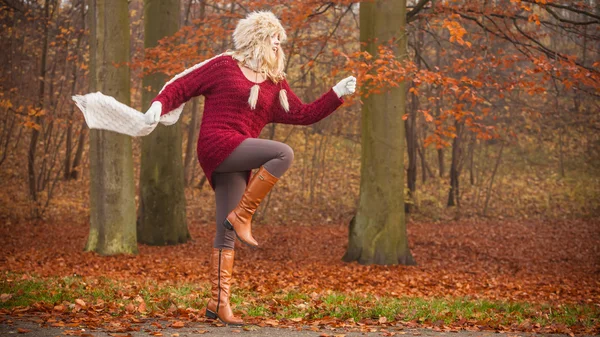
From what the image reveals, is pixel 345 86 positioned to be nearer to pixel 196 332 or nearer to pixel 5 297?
pixel 196 332

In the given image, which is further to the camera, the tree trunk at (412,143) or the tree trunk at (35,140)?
the tree trunk at (412,143)

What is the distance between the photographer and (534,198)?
76.9ft

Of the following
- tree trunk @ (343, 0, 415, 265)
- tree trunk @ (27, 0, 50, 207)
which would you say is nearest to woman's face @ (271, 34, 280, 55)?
tree trunk @ (343, 0, 415, 265)

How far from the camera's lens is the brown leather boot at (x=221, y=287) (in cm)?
490

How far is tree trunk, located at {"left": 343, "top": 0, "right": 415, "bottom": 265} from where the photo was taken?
10953mm

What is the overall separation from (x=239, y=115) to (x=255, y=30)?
0.66 m

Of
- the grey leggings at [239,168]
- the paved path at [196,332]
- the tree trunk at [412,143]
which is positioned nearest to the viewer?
the paved path at [196,332]

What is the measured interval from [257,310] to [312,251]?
8.16 meters

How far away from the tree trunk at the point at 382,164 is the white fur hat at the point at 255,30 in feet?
20.8

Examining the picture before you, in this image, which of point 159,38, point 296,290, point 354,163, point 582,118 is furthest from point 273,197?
point 296,290

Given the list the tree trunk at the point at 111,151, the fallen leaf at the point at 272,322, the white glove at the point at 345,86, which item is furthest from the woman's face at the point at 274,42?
the tree trunk at the point at 111,151

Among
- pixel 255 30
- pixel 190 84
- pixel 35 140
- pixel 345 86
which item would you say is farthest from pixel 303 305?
pixel 35 140

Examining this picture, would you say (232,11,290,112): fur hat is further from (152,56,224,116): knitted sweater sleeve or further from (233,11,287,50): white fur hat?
(152,56,224,116): knitted sweater sleeve

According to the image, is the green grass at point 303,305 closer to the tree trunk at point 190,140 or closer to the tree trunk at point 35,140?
the tree trunk at point 35,140
